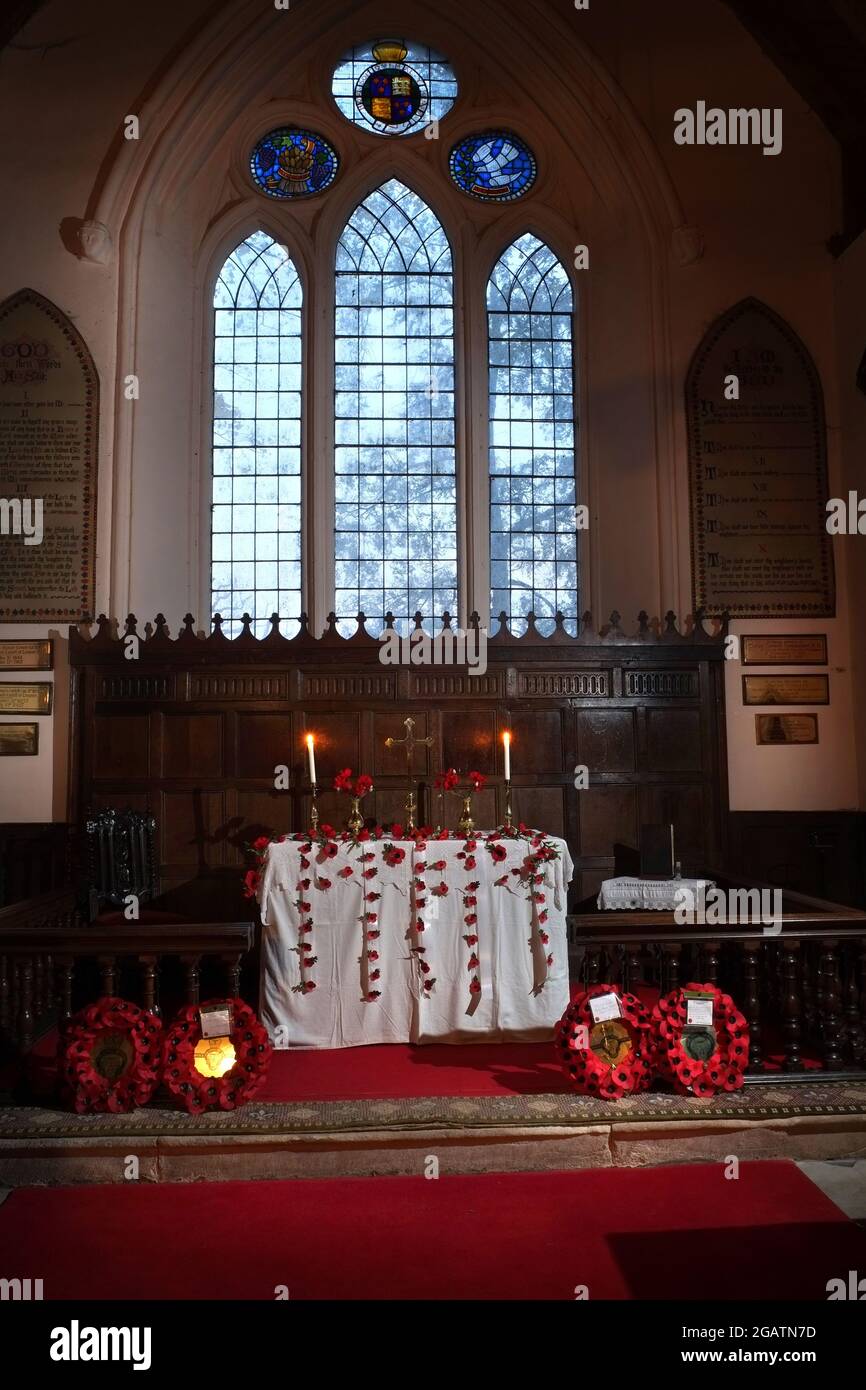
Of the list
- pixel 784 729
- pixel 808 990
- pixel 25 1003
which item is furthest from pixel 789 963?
pixel 784 729

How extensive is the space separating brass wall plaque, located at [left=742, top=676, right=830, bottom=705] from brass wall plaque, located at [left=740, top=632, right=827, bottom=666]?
120 mm

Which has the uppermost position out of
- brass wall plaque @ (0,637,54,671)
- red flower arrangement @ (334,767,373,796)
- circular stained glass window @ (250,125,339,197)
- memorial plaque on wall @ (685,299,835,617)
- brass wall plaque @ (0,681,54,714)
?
circular stained glass window @ (250,125,339,197)

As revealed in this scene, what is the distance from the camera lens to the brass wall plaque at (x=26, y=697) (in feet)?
25.4

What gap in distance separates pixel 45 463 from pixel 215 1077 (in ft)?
18.5

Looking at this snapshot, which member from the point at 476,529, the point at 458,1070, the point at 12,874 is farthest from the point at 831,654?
the point at 12,874

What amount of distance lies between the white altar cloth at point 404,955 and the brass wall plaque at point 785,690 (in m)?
3.53

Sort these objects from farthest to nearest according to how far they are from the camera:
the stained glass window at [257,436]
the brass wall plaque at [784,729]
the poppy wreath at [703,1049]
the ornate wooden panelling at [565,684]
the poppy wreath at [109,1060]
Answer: the stained glass window at [257,436]
the brass wall plaque at [784,729]
the ornate wooden panelling at [565,684]
the poppy wreath at [703,1049]
the poppy wreath at [109,1060]

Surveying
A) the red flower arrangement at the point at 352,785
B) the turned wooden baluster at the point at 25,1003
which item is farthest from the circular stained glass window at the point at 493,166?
the turned wooden baluster at the point at 25,1003

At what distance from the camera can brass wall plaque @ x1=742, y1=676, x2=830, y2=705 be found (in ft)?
26.4

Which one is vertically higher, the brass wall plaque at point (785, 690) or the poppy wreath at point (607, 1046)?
the brass wall plaque at point (785, 690)

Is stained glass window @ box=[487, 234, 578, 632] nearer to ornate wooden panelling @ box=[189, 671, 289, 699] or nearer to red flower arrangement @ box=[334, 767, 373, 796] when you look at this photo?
ornate wooden panelling @ box=[189, 671, 289, 699]

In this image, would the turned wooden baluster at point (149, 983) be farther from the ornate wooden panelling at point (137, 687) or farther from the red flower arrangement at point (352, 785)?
the ornate wooden panelling at point (137, 687)

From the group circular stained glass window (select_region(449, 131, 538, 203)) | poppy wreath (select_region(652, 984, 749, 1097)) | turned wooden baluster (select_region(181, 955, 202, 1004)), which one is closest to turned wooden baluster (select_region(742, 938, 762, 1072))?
poppy wreath (select_region(652, 984, 749, 1097))

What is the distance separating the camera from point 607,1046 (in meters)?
4.30
